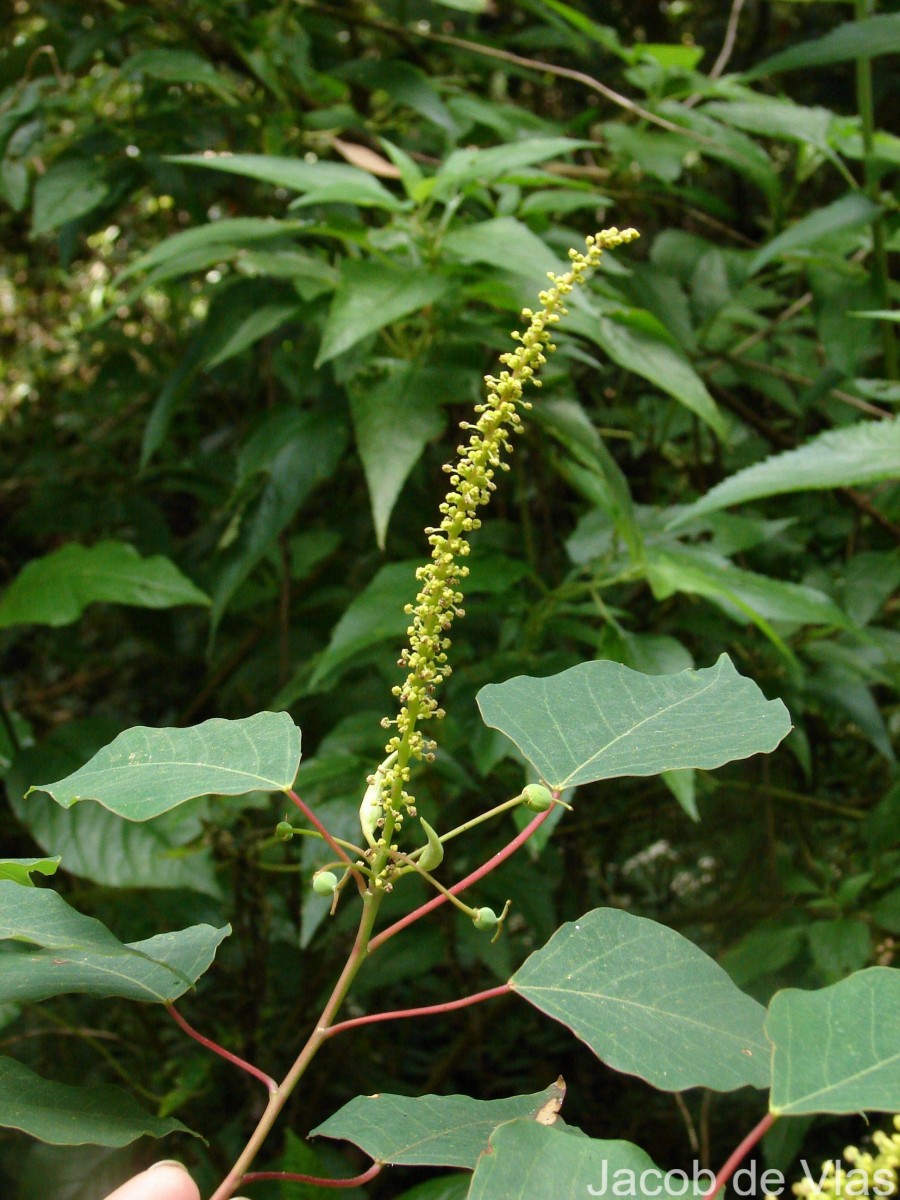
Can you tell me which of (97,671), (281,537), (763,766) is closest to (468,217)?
(281,537)

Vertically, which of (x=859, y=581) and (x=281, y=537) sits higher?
(x=281, y=537)

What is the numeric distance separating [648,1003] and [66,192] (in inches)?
49.5

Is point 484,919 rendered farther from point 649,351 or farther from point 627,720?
point 649,351

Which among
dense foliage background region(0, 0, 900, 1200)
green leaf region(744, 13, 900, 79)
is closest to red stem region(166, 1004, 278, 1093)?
Answer: dense foliage background region(0, 0, 900, 1200)

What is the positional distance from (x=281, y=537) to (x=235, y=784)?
2.77 feet

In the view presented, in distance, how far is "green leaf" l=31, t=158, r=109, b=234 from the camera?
4.18 ft

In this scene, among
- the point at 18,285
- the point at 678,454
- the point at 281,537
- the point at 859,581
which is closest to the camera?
the point at 859,581

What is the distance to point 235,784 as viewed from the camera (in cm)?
46

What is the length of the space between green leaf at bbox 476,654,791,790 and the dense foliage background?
30 cm

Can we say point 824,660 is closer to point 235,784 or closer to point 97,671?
point 235,784

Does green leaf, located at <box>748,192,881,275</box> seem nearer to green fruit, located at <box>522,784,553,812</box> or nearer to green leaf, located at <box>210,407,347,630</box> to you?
green leaf, located at <box>210,407,347,630</box>

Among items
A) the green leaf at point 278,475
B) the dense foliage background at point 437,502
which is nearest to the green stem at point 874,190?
the dense foliage background at point 437,502

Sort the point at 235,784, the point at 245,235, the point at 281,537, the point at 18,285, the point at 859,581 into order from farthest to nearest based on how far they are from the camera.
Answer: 1. the point at 18,285
2. the point at 281,537
3. the point at 859,581
4. the point at 245,235
5. the point at 235,784

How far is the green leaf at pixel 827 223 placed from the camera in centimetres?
108
